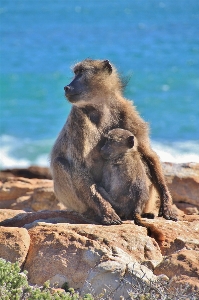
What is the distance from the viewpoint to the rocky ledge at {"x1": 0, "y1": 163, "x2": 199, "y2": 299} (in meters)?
6.24

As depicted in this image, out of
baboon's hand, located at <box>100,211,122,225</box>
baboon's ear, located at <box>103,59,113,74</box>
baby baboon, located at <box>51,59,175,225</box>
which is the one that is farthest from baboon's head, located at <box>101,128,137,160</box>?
baboon's ear, located at <box>103,59,113,74</box>

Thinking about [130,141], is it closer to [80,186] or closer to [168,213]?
[80,186]

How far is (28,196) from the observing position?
36.8 ft

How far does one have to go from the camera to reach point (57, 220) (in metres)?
7.79

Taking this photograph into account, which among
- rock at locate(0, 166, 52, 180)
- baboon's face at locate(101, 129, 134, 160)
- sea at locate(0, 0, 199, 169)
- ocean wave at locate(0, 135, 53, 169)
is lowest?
baboon's face at locate(101, 129, 134, 160)

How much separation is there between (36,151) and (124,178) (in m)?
13.3

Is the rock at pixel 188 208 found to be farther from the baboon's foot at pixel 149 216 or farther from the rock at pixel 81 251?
the rock at pixel 81 251

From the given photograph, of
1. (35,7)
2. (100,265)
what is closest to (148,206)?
(100,265)

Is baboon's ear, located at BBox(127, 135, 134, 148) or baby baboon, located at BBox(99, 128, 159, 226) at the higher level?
baboon's ear, located at BBox(127, 135, 134, 148)

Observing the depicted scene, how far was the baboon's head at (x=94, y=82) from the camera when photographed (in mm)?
8227

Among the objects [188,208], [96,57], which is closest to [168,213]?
[188,208]

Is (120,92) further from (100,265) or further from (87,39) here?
(87,39)

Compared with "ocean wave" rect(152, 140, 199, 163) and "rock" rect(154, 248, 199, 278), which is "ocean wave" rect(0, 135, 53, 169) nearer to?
"ocean wave" rect(152, 140, 199, 163)

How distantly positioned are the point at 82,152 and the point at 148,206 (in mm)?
940
